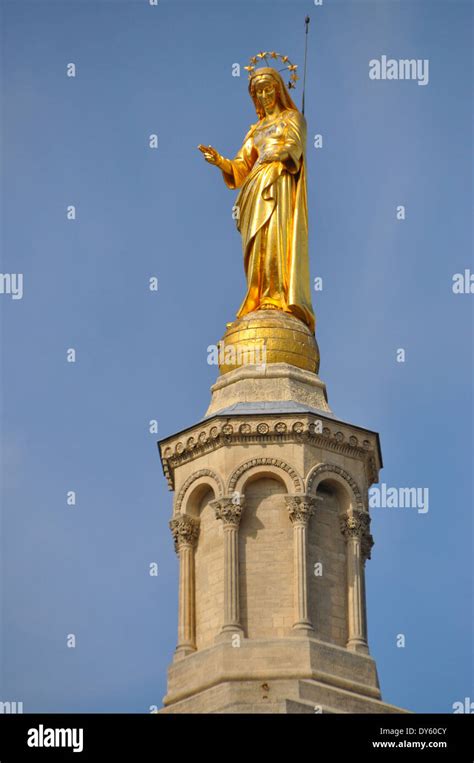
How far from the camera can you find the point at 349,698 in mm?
62594

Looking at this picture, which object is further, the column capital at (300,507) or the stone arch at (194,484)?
the stone arch at (194,484)

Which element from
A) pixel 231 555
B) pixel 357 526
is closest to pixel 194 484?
pixel 231 555

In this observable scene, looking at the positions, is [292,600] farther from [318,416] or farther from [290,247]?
[290,247]

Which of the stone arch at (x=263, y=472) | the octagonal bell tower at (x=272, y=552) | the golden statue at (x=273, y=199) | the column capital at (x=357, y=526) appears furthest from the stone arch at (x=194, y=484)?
the golden statue at (x=273, y=199)

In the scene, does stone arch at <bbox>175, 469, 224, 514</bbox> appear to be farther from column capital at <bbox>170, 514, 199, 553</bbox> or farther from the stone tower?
column capital at <bbox>170, 514, 199, 553</bbox>

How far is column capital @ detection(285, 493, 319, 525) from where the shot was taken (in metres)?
64.4

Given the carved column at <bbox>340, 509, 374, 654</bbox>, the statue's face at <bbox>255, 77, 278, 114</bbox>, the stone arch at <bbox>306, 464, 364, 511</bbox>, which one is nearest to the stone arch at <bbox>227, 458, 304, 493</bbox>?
the stone arch at <bbox>306, 464, 364, 511</bbox>

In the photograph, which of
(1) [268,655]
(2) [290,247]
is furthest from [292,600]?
(2) [290,247]

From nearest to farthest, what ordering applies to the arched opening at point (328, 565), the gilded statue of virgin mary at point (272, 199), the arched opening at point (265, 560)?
1. the arched opening at point (265, 560)
2. the arched opening at point (328, 565)
3. the gilded statue of virgin mary at point (272, 199)

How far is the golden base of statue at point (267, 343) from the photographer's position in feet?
222

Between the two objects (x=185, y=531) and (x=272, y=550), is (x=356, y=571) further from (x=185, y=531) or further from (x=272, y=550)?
(x=185, y=531)

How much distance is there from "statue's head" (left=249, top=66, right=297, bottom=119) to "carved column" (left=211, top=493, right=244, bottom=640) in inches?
467

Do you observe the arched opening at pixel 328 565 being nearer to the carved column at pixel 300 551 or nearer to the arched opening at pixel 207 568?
the carved column at pixel 300 551

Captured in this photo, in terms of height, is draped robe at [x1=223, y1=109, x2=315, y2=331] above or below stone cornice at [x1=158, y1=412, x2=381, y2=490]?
above
